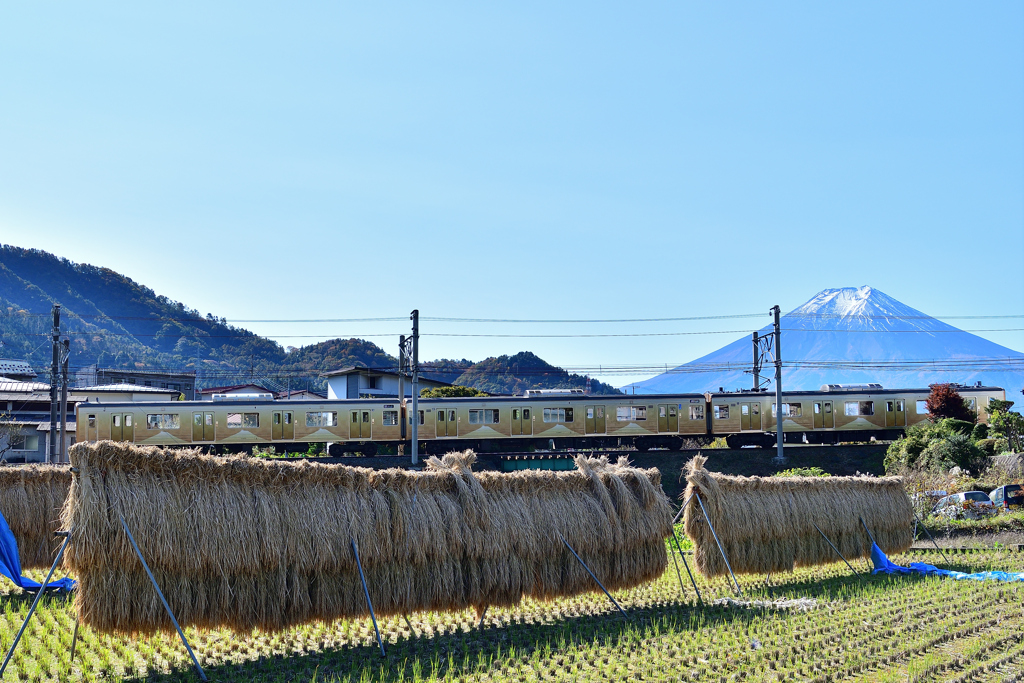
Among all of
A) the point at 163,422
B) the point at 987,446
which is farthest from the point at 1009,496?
the point at 163,422

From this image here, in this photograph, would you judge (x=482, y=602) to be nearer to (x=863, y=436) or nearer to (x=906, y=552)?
(x=906, y=552)

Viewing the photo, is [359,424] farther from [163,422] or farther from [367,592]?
[367,592]

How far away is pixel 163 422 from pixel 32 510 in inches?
646

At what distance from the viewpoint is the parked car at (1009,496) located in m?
22.2

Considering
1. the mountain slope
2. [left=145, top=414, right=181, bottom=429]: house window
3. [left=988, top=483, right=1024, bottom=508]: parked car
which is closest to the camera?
[left=988, top=483, right=1024, bottom=508]: parked car

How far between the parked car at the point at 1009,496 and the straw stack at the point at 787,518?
7.74 meters

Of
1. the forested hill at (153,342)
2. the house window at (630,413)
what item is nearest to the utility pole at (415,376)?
the house window at (630,413)

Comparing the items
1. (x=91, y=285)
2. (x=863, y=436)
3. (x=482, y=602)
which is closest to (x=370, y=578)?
(x=482, y=602)

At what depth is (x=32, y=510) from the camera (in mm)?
12094

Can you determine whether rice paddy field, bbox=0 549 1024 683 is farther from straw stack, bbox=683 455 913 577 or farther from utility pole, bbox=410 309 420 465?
utility pole, bbox=410 309 420 465

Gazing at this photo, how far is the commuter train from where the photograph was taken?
2791 cm

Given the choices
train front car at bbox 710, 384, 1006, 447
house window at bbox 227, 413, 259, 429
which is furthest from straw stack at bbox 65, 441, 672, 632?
train front car at bbox 710, 384, 1006, 447

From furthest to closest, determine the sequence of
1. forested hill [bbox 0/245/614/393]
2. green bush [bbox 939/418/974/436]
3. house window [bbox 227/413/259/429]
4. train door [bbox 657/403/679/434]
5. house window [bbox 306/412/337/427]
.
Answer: forested hill [bbox 0/245/614/393]
train door [bbox 657/403/679/434]
house window [bbox 306/412/337/427]
house window [bbox 227/413/259/429]
green bush [bbox 939/418/974/436]

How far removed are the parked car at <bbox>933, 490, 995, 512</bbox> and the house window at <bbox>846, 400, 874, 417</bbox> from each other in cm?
632
